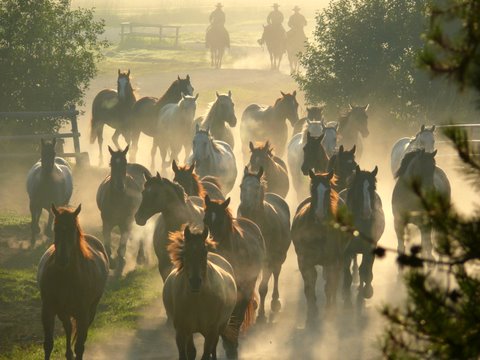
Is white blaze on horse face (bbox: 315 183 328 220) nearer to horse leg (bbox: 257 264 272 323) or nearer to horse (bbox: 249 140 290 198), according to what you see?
horse leg (bbox: 257 264 272 323)

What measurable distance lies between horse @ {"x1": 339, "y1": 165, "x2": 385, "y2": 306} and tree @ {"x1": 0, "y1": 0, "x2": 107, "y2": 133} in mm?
14701

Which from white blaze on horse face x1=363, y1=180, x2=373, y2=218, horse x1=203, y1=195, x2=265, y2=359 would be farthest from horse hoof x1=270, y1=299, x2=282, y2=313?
horse x1=203, y1=195, x2=265, y2=359

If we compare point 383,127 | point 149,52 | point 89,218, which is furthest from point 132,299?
point 149,52

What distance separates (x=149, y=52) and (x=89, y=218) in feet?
151

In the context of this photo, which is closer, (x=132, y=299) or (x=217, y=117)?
(x=132, y=299)

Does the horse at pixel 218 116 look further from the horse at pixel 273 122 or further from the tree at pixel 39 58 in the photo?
the tree at pixel 39 58

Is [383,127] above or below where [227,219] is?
below

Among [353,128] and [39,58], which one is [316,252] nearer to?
[353,128]

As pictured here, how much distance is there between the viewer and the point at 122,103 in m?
32.9

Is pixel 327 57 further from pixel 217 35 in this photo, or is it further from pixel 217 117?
pixel 217 35

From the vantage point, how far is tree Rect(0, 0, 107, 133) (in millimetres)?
31281

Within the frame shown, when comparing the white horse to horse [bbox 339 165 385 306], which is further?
the white horse

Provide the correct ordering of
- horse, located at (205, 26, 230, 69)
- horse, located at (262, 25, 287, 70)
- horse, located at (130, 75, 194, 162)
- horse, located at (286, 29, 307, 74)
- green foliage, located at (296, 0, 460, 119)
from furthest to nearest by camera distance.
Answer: horse, located at (205, 26, 230, 69), horse, located at (286, 29, 307, 74), horse, located at (262, 25, 287, 70), green foliage, located at (296, 0, 460, 119), horse, located at (130, 75, 194, 162)

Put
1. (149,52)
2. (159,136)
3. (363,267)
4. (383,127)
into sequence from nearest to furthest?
1. (363,267)
2. (159,136)
3. (383,127)
4. (149,52)
